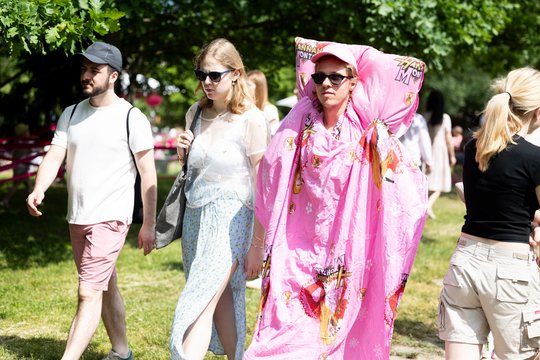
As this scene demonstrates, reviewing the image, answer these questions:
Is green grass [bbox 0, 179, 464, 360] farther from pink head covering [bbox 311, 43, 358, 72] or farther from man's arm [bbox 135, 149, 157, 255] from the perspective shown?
pink head covering [bbox 311, 43, 358, 72]

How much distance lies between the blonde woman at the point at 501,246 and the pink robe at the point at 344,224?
31cm

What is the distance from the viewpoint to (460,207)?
636 inches

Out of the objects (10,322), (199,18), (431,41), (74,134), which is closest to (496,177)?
(74,134)

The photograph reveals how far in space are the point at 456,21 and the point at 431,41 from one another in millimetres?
573

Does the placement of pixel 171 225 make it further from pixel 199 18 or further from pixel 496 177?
pixel 199 18

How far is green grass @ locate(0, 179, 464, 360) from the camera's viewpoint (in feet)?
18.8

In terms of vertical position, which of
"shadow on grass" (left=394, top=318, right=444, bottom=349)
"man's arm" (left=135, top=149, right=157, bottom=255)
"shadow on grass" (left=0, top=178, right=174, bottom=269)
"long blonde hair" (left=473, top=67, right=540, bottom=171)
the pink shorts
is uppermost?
"long blonde hair" (left=473, top=67, right=540, bottom=171)

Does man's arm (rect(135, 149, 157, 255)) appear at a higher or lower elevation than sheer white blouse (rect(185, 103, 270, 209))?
lower

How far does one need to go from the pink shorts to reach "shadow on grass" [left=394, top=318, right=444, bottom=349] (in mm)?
2570

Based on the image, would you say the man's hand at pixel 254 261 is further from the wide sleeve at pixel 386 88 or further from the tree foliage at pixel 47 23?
the tree foliage at pixel 47 23

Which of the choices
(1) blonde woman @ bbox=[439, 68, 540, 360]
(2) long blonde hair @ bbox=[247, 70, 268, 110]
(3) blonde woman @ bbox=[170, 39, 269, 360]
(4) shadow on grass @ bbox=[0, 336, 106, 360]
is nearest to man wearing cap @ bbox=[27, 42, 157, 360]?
(3) blonde woman @ bbox=[170, 39, 269, 360]

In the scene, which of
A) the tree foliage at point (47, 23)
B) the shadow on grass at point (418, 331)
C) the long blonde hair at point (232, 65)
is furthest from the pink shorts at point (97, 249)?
the shadow on grass at point (418, 331)

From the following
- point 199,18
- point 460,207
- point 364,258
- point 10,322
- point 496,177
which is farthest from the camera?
point 460,207

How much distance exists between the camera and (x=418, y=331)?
6340 mm
